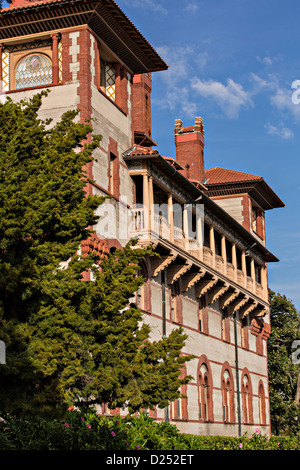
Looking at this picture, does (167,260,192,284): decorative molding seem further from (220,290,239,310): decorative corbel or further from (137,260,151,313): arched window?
(220,290,239,310): decorative corbel

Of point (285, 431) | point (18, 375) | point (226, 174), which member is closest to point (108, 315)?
point (18, 375)

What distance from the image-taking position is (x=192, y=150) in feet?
162

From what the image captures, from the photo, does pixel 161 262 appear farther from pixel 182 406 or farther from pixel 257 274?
pixel 257 274

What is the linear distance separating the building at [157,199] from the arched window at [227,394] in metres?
0.10

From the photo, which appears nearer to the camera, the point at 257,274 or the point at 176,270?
the point at 176,270

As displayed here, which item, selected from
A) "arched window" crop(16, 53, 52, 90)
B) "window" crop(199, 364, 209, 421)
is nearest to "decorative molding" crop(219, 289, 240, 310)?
"window" crop(199, 364, 209, 421)

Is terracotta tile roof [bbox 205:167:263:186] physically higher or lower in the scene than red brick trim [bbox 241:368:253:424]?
higher

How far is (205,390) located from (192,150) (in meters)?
16.1

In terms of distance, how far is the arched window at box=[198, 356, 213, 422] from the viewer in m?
38.2

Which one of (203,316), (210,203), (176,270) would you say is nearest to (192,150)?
(210,203)

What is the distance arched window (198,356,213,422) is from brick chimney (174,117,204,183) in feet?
44.1

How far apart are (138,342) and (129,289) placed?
1438 millimetres

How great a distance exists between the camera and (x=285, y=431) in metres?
58.9
